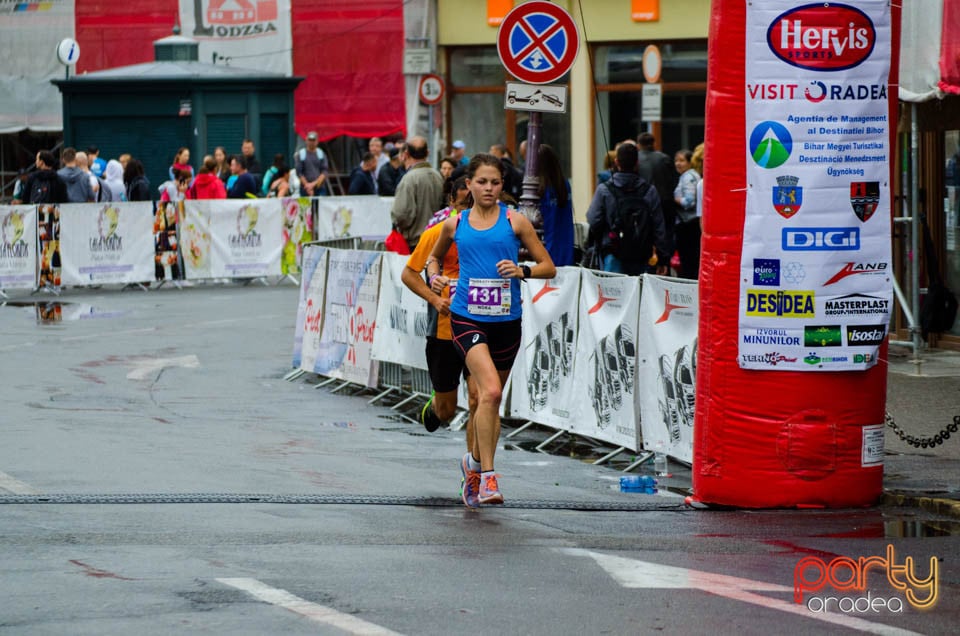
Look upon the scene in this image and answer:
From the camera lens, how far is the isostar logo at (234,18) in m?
38.2

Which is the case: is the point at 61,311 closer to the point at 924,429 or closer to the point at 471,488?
the point at 924,429

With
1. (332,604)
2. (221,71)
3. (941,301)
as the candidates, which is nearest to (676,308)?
(332,604)

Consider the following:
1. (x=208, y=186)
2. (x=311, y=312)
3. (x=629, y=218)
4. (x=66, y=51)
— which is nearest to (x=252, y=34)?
(x=66, y=51)

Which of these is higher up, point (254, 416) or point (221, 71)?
point (221, 71)

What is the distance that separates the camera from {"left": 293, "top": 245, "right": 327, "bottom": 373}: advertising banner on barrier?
1670 centimetres

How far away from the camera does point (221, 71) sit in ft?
107

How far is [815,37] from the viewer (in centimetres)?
938

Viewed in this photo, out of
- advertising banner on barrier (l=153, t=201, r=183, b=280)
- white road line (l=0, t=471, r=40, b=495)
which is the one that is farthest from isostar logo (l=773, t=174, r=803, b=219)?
advertising banner on barrier (l=153, t=201, r=183, b=280)

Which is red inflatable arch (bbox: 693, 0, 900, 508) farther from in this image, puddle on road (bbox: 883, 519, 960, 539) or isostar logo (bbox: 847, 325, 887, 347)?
puddle on road (bbox: 883, 519, 960, 539)

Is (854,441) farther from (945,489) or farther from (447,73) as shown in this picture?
(447,73)

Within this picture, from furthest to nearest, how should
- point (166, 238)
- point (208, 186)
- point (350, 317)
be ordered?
1. point (208, 186)
2. point (166, 238)
3. point (350, 317)

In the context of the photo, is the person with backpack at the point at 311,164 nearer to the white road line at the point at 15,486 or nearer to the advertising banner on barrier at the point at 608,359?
the advertising banner on barrier at the point at 608,359

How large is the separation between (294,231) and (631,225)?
12.4 metres

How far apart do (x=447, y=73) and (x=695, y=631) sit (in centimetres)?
3095
